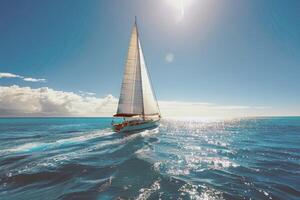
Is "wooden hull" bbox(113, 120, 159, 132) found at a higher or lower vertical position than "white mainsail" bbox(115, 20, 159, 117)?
lower

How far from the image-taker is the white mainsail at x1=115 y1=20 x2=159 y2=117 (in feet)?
132

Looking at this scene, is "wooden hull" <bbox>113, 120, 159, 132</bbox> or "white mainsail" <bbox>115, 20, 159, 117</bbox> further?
"white mainsail" <bbox>115, 20, 159, 117</bbox>

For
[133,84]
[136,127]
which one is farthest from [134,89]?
[136,127]

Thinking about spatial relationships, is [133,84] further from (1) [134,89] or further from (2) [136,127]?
(2) [136,127]

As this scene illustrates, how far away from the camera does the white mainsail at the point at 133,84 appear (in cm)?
4031

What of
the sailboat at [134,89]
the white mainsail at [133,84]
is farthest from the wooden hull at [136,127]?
the white mainsail at [133,84]

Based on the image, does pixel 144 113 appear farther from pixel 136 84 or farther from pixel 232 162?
pixel 232 162

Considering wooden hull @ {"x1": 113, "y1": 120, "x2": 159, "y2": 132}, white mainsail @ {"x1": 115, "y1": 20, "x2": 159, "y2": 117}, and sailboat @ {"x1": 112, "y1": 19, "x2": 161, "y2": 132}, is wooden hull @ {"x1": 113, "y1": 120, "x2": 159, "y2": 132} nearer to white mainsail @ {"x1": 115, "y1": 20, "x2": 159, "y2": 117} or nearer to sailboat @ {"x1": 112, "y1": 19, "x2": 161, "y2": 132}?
sailboat @ {"x1": 112, "y1": 19, "x2": 161, "y2": 132}

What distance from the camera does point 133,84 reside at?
40.8 meters

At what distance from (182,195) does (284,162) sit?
40.4 feet

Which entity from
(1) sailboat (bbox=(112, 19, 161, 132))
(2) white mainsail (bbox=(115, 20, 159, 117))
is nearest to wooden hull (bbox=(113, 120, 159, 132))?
(1) sailboat (bbox=(112, 19, 161, 132))

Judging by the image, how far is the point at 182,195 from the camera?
8898 mm

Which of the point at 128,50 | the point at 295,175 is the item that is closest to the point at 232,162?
the point at 295,175

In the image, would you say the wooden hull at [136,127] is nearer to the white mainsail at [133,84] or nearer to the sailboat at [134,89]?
the sailboat at [134,89]
